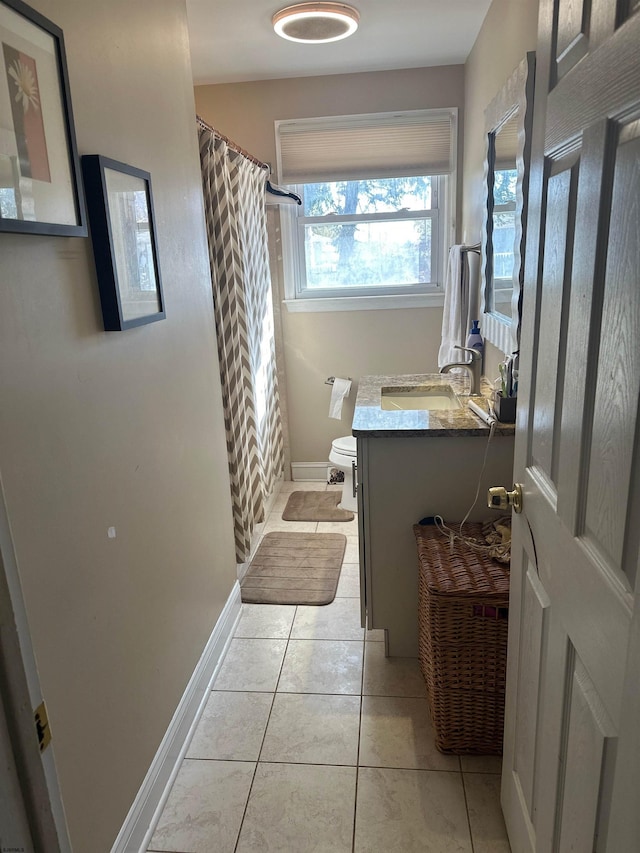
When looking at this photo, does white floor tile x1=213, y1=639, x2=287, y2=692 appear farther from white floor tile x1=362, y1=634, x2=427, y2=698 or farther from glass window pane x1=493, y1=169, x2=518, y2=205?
A: glass window pane x1=493, y1=169, x2=518, y2=205

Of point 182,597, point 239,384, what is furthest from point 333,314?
point 182,597

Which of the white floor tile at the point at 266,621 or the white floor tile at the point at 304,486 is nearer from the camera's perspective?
the white floor tile at the point at 266,621

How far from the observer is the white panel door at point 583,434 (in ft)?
2.20

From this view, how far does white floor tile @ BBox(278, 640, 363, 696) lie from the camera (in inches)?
79.0

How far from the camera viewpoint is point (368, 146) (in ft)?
10.8

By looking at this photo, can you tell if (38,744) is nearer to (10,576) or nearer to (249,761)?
(10,576)

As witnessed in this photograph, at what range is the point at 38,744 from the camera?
2.10 feet

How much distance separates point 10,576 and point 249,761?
55.2 inches

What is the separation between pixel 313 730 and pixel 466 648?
590mm

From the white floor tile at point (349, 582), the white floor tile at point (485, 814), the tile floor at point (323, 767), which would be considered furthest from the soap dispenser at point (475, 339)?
the white floor tile at point (485, 814)

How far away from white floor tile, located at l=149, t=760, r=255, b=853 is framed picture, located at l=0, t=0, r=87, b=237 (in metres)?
1.52

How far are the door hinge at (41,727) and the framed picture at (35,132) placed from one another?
73 cm

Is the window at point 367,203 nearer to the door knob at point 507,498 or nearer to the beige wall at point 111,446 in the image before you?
the beige wall at point 111,446

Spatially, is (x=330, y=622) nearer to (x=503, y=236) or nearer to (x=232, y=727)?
(x=232, y=727)
